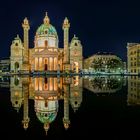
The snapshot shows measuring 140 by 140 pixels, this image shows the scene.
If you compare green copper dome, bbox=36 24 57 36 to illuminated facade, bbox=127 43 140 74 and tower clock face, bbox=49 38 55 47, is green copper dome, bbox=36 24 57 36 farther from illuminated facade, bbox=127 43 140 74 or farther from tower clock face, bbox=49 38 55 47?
illuminated facade, bbox=127 43 140 74

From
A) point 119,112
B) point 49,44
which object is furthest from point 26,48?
point 119,112

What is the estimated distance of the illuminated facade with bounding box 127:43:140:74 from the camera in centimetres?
9906

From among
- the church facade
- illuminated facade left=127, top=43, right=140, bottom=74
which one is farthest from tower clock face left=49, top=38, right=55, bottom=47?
illuminated facade left=127, top=43, right=140, bottom=74

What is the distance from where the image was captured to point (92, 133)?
8172 millimetres

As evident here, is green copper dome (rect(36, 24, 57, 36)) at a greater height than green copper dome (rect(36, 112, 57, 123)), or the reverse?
green copper dome (rect(36, 24, 57, 36))

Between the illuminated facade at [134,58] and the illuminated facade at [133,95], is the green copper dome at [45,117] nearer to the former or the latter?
the illuminated facade at [133,95]

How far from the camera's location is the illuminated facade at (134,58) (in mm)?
99062

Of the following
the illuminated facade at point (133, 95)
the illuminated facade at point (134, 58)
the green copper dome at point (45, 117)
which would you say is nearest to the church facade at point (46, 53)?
the illuminated facade at point (134, 58)

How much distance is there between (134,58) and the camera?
103500 millimetres

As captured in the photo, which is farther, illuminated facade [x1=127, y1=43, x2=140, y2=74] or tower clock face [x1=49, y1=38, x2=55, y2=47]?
tower clock face [x1=49, y1=38, x2=55, y2=47]

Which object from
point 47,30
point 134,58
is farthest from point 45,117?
point 47,30

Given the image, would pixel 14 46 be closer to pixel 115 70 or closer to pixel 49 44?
pixel 49 44

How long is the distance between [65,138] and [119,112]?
4.55 m

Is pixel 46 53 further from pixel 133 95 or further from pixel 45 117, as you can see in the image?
pixel 45 117
